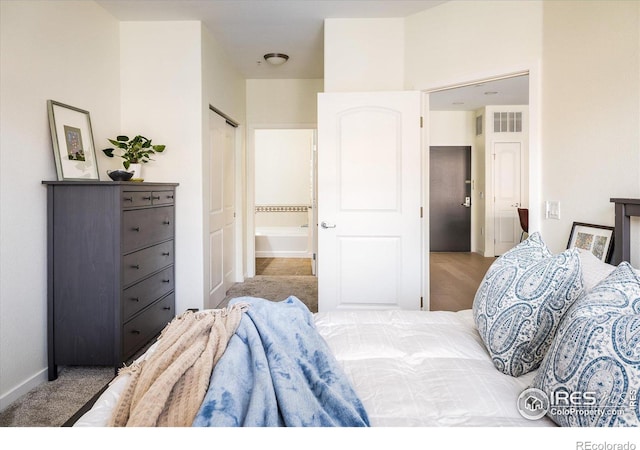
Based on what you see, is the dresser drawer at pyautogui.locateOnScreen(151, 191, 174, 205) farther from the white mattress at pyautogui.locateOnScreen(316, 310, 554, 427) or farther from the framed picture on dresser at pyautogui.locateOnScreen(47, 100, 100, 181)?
the white mattress at pyautogui.locateOnScreen(316, 310, 554, 427)

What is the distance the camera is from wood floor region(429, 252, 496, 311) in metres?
3.92

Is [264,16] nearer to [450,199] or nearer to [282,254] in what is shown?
[282,254]

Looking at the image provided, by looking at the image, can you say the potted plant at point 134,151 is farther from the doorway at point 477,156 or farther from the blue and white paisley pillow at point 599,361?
the doorway at point 477,156

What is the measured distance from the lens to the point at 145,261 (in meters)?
2.76

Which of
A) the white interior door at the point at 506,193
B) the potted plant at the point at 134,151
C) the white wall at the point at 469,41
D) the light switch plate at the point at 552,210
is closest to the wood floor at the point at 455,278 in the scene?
the white interior door at the point at 506,193

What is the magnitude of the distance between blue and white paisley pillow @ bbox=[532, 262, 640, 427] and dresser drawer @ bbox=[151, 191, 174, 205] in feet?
8.79

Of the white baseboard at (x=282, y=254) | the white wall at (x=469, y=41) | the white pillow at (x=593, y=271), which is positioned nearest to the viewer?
the white pillow at (x=593, y=271)

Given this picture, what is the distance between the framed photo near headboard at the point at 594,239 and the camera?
1.94 m

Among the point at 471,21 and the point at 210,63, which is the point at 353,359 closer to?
A: the point at 471,21

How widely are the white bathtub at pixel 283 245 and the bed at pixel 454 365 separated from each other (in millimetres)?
5396

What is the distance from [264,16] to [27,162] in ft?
7.16

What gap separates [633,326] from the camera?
2.66 ft

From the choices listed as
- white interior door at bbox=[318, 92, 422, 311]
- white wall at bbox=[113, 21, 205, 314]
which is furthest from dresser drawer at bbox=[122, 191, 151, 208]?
white interior door at bbox=[318, 92, 422, 311]

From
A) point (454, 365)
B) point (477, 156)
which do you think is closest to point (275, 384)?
point (454, 365)
